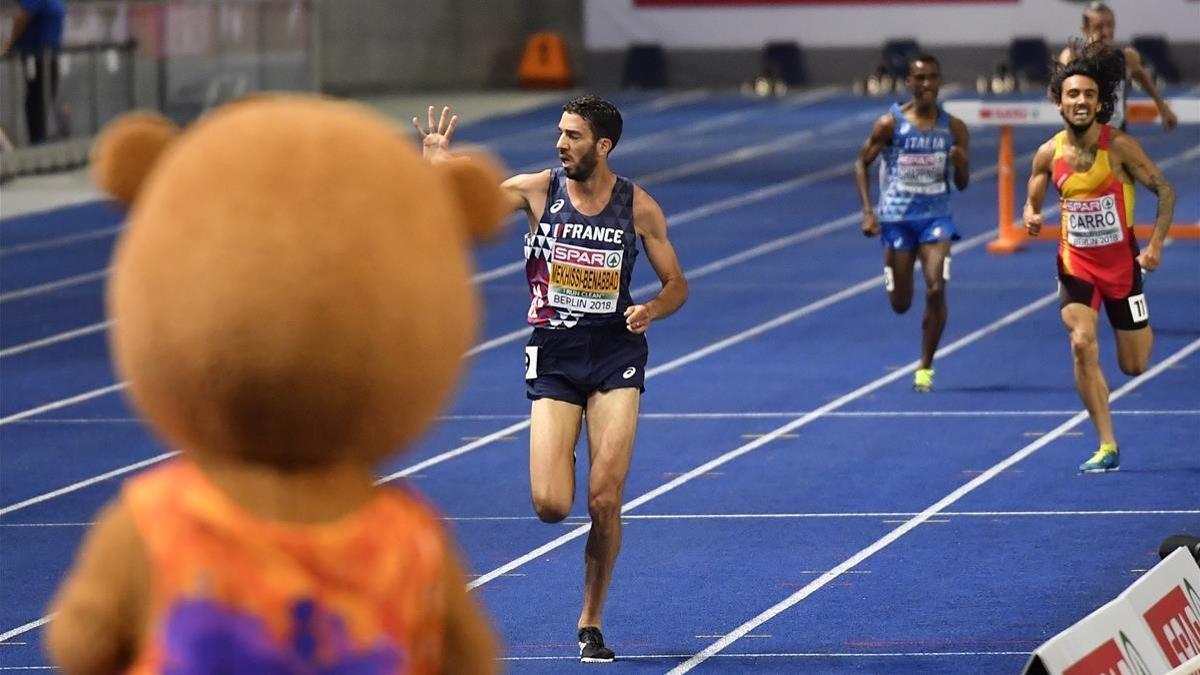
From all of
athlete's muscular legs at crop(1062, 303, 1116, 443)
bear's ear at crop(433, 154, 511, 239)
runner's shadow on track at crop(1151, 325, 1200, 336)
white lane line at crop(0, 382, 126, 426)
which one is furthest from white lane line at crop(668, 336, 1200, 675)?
white lane line at crop(0, 382, 126, 426)

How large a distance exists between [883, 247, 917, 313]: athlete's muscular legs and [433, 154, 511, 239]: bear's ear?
11.1m

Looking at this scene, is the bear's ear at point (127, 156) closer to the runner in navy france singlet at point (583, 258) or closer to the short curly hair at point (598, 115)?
the short curly hair at point (598, 115)

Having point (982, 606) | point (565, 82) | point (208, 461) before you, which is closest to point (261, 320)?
point (208, 461)

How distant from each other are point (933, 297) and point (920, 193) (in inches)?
27.6

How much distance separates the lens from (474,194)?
153 inches

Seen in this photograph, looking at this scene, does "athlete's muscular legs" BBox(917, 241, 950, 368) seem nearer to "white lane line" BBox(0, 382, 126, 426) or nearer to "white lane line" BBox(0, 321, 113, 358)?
"white lane line" BBox(0, 382, 126, 426)

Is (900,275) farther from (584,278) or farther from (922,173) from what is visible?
(584,278)

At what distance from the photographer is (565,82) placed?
42844 millimetres

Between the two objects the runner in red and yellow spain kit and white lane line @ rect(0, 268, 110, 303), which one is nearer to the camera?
the runner in red and yellow spain kit

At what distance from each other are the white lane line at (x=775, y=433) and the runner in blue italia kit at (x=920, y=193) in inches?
16.5

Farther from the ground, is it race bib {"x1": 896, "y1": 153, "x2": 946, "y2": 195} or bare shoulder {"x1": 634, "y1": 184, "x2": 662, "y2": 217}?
bare shoulder {"x1": 634, "y1": 184, "x2": 662, "y2": 217}

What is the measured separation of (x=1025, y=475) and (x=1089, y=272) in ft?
3.59

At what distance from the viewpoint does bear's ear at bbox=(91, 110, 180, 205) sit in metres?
3.74

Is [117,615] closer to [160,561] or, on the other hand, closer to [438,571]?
[160,561]
